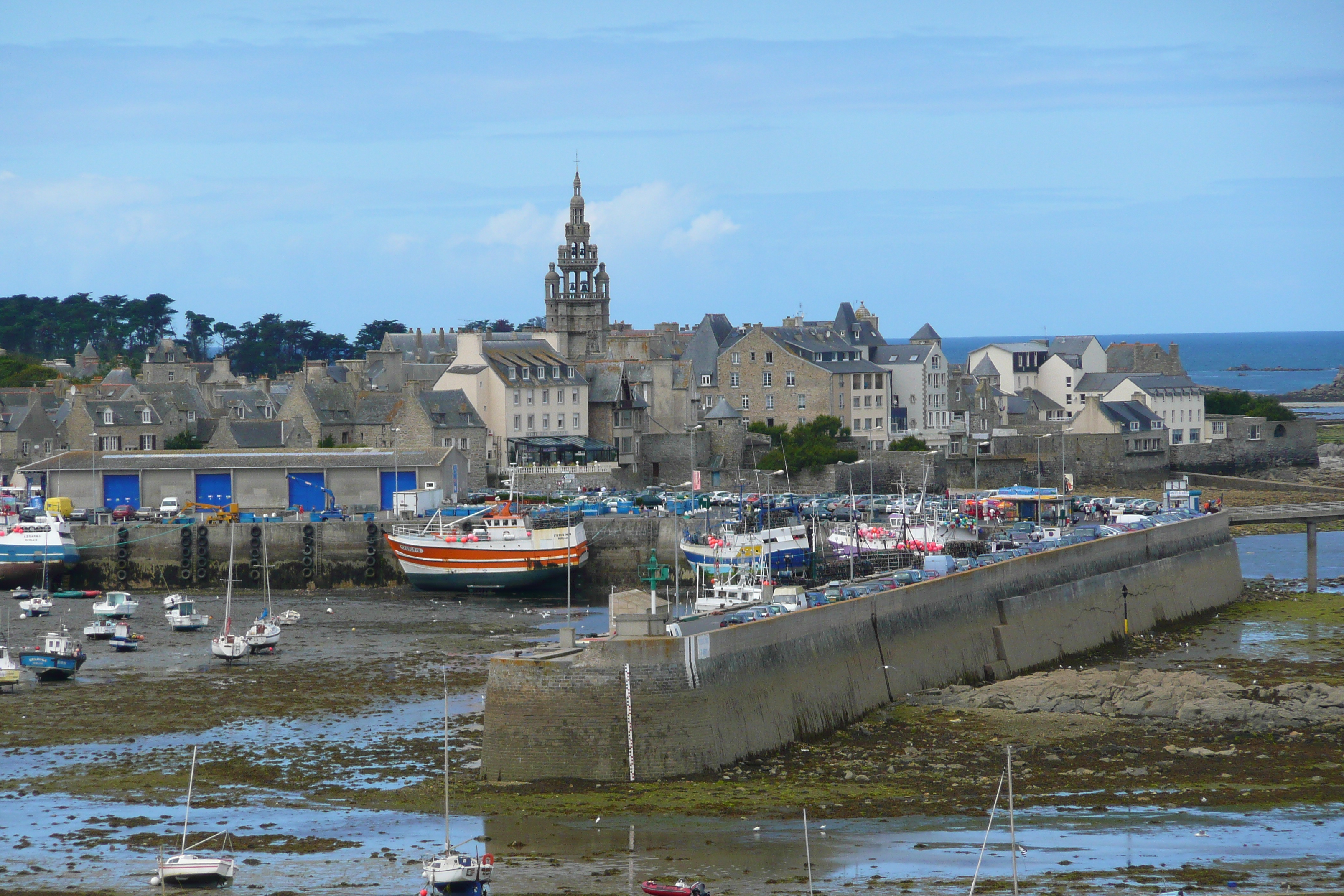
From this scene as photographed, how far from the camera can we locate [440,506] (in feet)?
196

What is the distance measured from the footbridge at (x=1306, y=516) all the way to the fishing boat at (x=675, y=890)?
3462 cm

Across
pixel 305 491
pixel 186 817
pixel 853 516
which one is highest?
pixel 305 491

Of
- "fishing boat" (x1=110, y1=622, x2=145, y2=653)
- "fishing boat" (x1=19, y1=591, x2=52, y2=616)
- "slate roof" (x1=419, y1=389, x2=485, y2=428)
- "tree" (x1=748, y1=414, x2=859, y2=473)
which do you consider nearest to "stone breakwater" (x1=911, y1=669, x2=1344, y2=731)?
"fishing boat" (x1=110, y1=622, x2=145, y2=653)

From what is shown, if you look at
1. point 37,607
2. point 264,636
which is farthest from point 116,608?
point 264,636

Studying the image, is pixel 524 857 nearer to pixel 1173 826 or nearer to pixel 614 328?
pixel 1173 826

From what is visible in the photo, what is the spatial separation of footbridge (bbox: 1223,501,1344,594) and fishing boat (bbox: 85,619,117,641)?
32.8 metres

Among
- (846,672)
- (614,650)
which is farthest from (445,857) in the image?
(846,672)

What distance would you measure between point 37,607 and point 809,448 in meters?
34.9

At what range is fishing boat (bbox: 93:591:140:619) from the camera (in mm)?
46281

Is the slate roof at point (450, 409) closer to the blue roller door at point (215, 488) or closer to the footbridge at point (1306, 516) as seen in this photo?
the blue roller door at point (215, 488)

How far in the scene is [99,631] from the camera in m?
43.5

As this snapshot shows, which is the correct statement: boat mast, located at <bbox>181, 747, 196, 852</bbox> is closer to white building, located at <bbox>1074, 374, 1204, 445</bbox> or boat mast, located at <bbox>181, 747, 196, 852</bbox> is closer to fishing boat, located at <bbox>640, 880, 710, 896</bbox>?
fishing boat, located at <bbox>640, 880, 710, 896</bbox>

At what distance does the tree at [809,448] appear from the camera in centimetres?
7325

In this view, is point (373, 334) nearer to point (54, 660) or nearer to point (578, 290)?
point (578, 290)
